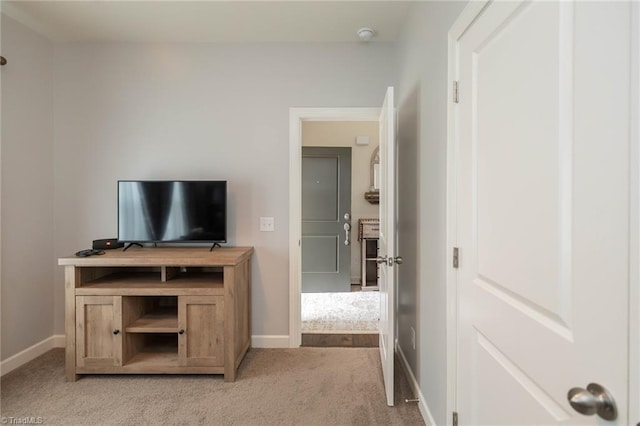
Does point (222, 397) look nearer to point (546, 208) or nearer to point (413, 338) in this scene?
point (413, 338)

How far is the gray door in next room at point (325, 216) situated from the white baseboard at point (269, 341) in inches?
63.6

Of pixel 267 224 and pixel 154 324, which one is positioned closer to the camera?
pixel 154 324

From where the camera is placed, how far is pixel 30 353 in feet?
8.11

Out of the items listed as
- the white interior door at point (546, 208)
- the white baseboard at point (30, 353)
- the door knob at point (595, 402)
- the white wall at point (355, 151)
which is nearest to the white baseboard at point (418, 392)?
the white interior door at point (546, 208)

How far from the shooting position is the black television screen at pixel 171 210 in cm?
244

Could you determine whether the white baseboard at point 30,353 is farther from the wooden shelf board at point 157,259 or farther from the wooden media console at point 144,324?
the wooden shelf board at point 157,259

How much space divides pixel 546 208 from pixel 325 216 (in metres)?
3.61

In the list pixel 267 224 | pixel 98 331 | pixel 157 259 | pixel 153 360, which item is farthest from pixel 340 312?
pixel 98 331

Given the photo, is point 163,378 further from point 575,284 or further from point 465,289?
point 575,284

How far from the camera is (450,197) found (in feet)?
4.54

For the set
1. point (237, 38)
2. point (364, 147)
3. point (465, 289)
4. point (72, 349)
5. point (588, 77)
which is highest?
point (237, 38)

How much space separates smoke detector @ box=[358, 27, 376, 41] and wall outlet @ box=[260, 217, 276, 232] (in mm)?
1692

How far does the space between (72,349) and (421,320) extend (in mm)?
2381

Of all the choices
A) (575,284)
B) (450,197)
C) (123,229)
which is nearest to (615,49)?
(575,284)
